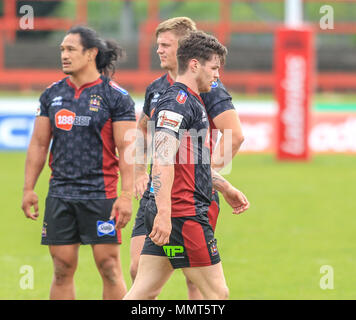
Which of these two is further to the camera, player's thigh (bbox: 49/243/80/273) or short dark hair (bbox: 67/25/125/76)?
short dark hair (bbox: 67/25/125/76)

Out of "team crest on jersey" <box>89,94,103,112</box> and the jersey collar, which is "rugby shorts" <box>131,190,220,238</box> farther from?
the jersey collar

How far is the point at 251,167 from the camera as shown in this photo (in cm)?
1742

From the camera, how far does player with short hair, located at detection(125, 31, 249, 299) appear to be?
185 inches

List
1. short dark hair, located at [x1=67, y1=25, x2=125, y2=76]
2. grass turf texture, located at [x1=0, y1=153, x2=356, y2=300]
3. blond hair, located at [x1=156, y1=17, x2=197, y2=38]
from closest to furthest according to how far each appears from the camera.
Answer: blond hair, located at [x1=156, y1=17, x2=197, y2=38] < short dark hair, located at [x1=67, y1=25, x2=125, y2=76] < grass turf texture, located at [x1=0, y1=153, x2=356, y2=300]

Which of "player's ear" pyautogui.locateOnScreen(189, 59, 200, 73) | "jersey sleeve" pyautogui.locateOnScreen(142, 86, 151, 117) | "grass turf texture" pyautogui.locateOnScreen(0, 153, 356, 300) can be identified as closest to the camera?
"player's ear" pyautogui.locateOnScreen(189, 59, 200, 73)

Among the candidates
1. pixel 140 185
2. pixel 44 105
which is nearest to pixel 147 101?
pixel 140 185

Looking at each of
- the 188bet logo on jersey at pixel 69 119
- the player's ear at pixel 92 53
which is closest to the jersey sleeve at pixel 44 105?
the 188bet logo on jersey at pixel 69 119

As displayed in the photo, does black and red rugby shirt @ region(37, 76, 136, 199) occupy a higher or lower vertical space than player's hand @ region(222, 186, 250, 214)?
higher

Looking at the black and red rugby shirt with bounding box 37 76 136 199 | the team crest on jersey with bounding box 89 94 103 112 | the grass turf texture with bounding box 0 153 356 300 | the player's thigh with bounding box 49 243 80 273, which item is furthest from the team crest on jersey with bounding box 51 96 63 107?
the grass turf texture with bounding box 0 153 356 300

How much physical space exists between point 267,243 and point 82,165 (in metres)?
4.18

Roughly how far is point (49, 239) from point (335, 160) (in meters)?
13.5

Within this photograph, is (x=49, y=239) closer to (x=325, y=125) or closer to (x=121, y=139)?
(x=121, y=139)

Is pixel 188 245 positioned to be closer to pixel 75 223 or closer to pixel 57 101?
pixel 75 223

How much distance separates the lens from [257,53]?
121 ft
